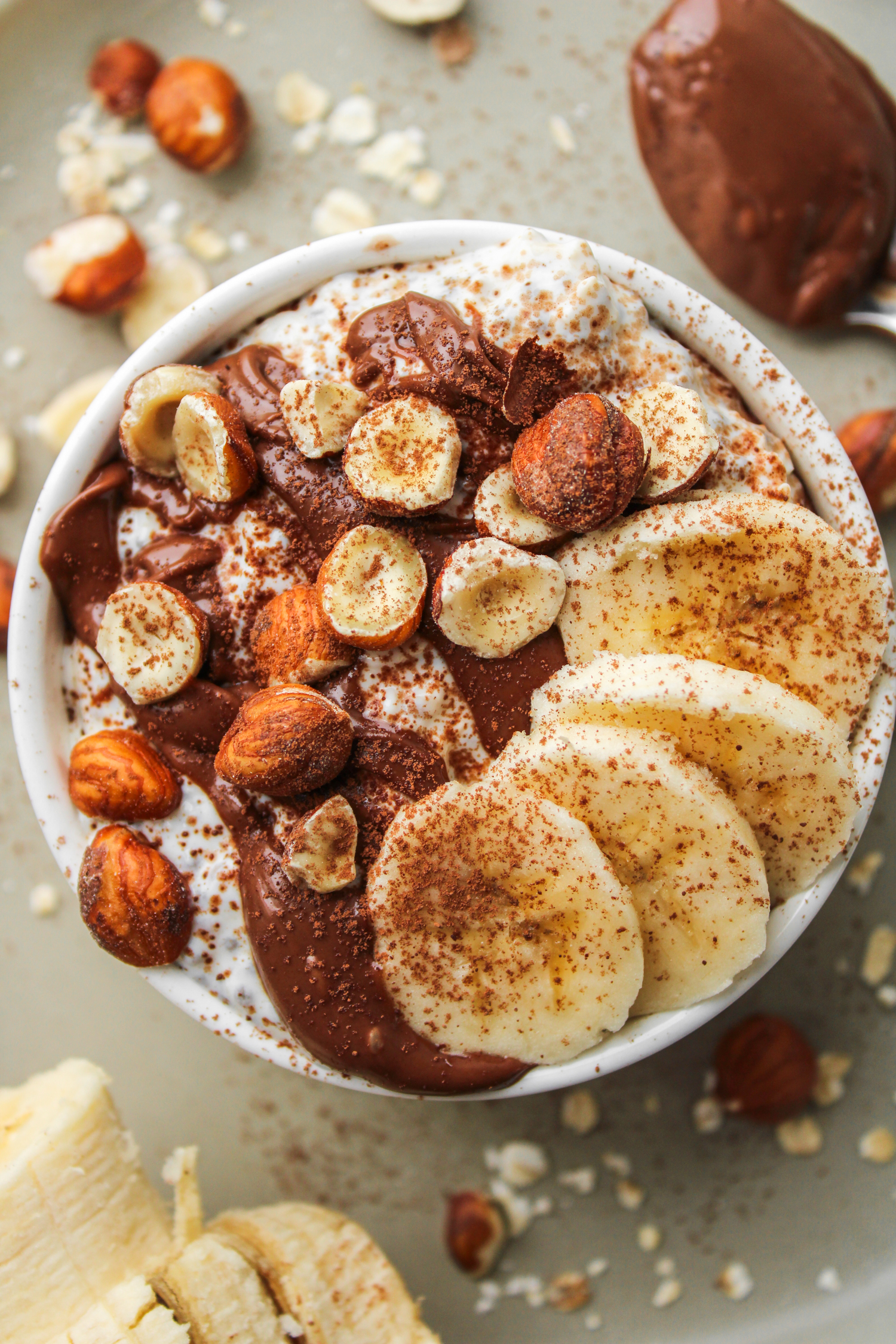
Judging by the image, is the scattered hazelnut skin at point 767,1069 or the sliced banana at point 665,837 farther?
the scattered hazelnut skin at point 767,1069

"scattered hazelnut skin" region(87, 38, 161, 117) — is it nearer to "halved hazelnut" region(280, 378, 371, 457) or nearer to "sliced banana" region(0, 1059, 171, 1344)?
"halved hazelnut" region(280, 378, 371, 457)

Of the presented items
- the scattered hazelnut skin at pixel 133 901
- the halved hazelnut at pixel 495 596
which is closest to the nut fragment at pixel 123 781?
the scattered hazelnut skin at pixel 133 901

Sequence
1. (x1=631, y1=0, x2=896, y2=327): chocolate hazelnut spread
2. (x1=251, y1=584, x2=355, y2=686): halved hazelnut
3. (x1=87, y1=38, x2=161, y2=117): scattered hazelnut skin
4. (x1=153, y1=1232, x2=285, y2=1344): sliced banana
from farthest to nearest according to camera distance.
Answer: (x1=87, y1=38, x2=161, y2=117): scattered hazelnut skin < (x1=631, y1=0, x2=896, y2=327): chocolate hazelnut spread < (x1=153, y1=1232, x2=285, y2=1344): sliced banana < (x1=251, y1=584, x2=355, y2=686): halved hazelnut

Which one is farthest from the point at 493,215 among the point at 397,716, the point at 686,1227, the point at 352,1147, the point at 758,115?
the point at 686,1227

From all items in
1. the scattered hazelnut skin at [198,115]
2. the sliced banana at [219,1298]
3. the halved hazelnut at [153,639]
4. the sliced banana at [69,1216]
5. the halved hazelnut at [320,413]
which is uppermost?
the scattered hazelnut skin at [198,115]

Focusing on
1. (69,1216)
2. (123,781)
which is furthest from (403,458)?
(69,1216)

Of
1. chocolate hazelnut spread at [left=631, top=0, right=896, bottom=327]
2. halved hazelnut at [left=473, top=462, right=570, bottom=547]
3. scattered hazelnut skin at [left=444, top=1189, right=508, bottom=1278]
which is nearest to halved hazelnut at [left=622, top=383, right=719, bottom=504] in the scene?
halved hazelnut at [left=473, top=462, right=570, bottom=547]

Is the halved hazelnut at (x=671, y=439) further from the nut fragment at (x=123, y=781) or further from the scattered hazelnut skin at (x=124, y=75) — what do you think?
the scattered hazelnut skin at (x=124, y=75)
